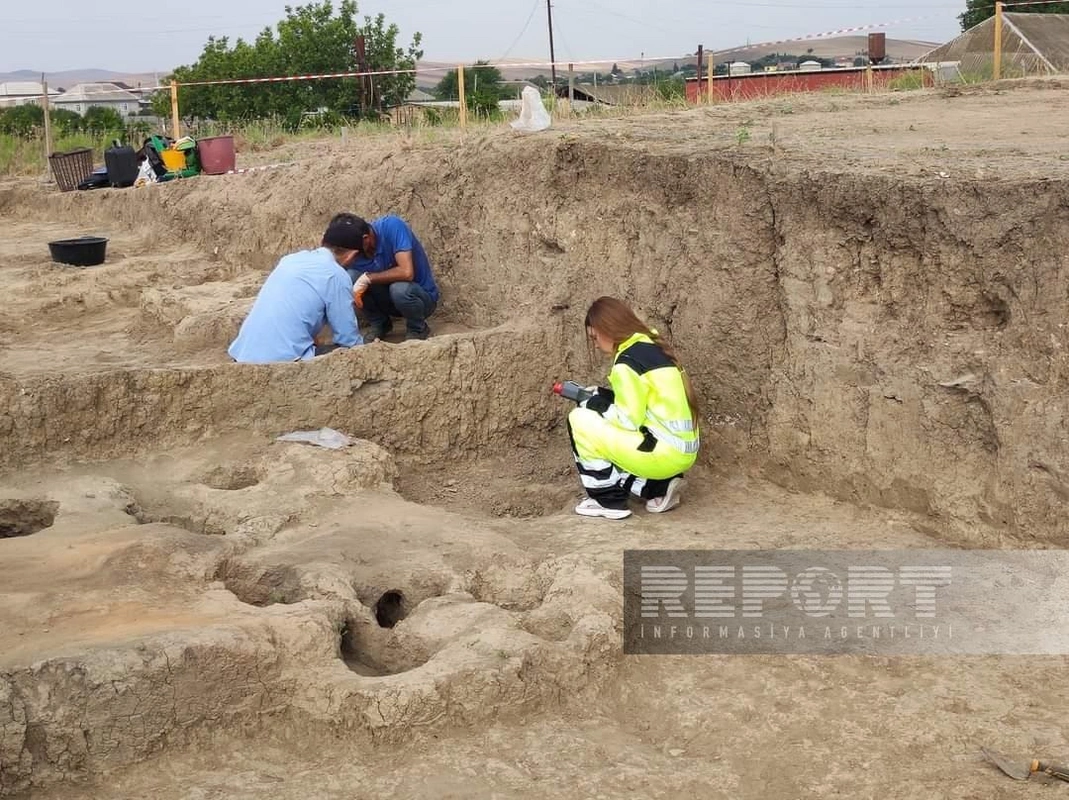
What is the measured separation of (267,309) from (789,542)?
328 cm

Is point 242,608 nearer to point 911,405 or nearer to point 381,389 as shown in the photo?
point 381,389

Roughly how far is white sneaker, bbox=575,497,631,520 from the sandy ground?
9 centimetres

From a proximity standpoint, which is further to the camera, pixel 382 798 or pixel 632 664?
pixel 632 664

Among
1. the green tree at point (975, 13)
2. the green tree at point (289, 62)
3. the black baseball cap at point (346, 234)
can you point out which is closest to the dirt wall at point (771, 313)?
the black baseball cap at point (346, 234)

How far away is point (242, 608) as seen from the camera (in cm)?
430

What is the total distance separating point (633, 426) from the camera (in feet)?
17.9

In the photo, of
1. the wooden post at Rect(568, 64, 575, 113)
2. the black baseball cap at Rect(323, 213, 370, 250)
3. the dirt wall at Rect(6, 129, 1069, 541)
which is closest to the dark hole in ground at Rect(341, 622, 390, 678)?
the dirt wall at Rect(6, 129, 1069, 541)

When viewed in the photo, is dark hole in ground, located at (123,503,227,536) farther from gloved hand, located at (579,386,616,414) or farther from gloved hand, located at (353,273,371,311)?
gloved hand, located at (353,273,371,311)

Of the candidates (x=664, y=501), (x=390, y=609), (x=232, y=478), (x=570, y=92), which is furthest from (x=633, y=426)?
(x=570, y=92)

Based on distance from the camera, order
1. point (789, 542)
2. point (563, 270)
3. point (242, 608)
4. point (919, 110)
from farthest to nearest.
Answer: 1. point (919, 110)
2. point (563, 270)
3. point (789, 542)
4. point (242, 608)

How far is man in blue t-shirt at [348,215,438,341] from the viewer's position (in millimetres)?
7465

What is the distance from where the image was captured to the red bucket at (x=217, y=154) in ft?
39.2

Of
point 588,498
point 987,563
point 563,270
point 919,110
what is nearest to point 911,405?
point 987,563

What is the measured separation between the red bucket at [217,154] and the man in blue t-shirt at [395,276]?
5008 mm
